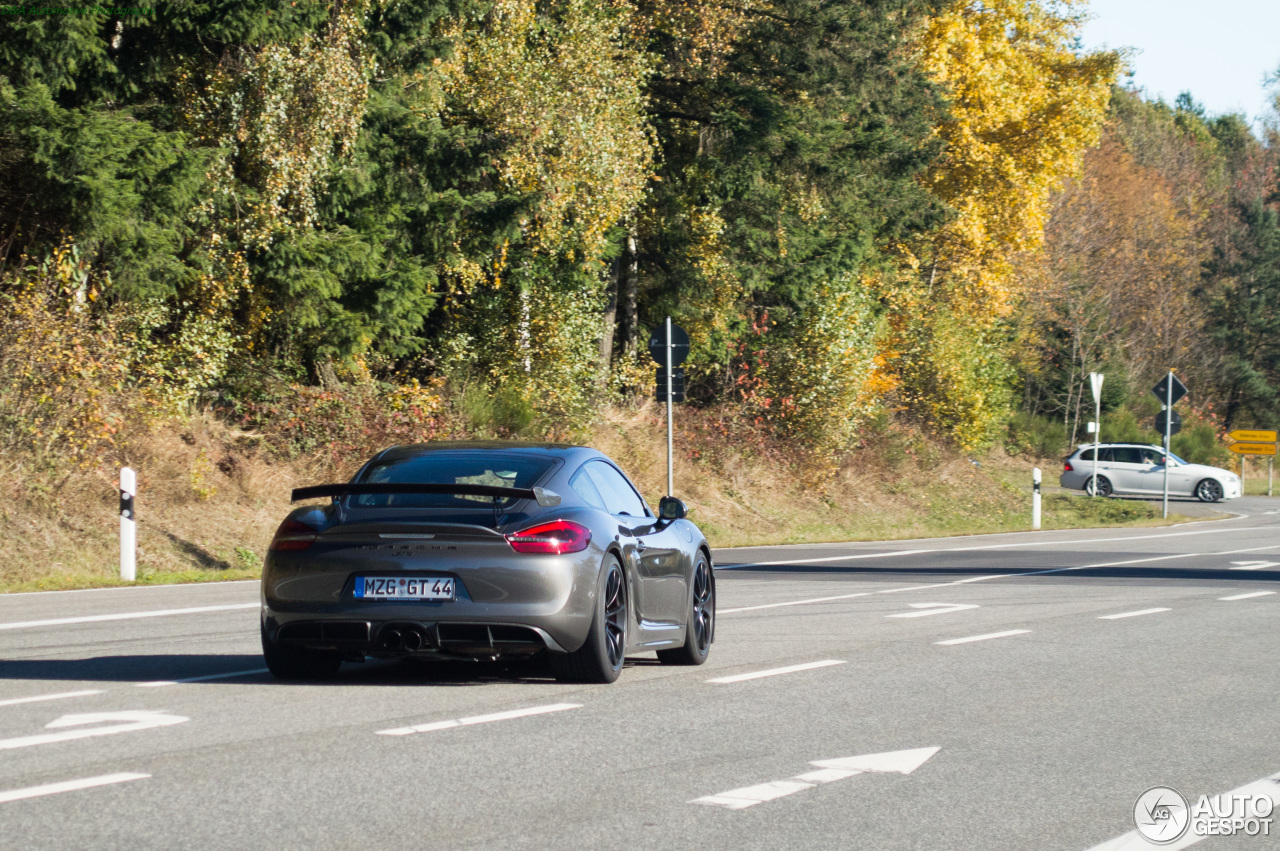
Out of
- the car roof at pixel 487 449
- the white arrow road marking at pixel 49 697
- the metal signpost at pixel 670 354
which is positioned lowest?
the white arrow road marking at pixel 49 697

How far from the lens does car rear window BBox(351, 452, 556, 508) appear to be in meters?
8.49

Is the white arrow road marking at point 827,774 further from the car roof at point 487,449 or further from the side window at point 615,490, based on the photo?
the car roof at point 487,449

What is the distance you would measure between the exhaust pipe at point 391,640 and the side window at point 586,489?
4.63 ft

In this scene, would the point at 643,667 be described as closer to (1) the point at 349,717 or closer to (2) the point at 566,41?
(1) the point at 349,717

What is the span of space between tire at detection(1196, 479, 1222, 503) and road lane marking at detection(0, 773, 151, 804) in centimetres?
4557

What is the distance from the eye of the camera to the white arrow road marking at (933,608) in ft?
45.3

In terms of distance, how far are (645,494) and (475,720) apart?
21.0m

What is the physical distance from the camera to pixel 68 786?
5781 mm

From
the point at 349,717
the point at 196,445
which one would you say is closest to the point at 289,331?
the point at 196,445

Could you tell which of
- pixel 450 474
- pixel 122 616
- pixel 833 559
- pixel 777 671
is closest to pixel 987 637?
pixel 777 671

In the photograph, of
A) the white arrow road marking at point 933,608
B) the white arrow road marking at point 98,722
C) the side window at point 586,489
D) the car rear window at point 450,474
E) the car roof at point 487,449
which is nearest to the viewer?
the white arrow road marking at point 98,722

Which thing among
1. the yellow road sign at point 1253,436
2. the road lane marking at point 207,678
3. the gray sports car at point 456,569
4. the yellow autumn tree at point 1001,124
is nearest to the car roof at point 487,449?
the gray sports car at point 456,569

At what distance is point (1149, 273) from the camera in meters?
73.9

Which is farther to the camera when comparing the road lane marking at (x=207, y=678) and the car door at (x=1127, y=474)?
the car door at (x=1127, y=474)
